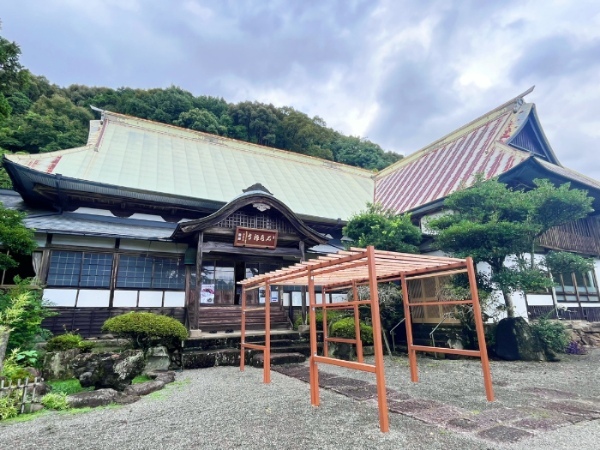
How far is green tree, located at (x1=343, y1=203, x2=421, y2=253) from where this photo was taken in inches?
390

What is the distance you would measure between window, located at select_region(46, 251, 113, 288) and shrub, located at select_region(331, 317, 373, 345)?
643 cm

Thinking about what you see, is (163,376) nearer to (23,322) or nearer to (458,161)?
(23,322)

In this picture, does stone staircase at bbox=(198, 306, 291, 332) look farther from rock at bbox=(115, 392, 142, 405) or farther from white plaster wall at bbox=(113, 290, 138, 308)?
rock at bbox=(115, 392, 142, 405)

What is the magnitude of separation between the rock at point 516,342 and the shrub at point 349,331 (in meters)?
3.35

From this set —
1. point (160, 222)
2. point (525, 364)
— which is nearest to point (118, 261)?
point (160, 222)

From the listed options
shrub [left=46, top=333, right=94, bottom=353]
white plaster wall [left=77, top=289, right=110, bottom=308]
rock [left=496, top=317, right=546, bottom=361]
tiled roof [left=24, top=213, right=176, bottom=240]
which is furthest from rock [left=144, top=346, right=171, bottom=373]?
rock [left=496, top=317, right=546, bottom=361]

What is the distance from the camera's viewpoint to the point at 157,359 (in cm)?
706

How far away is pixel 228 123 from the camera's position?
112 ft

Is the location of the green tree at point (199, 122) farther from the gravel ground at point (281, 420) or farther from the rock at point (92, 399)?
the rock at point (92, 399)

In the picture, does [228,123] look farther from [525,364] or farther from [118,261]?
[525,364]

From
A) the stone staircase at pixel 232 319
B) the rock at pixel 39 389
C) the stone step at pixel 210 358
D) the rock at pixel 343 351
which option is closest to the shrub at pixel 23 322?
the rock at pixel 39 389

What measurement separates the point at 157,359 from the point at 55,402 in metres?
2.58

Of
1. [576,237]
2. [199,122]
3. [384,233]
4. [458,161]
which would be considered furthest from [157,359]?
[199,122]

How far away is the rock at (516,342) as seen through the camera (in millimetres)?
8258
